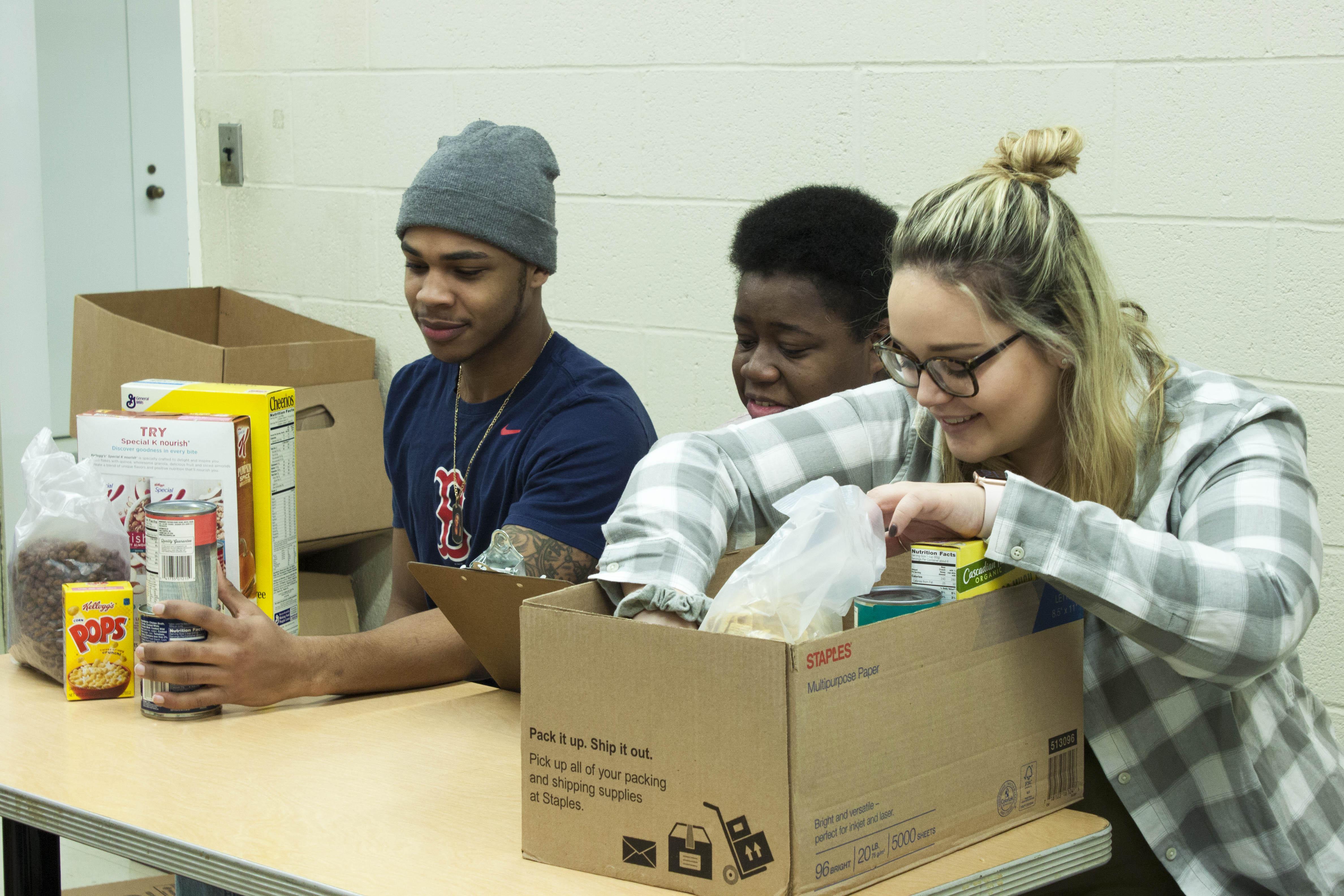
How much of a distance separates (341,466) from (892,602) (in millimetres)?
1981

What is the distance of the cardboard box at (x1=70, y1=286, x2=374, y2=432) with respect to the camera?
271cm

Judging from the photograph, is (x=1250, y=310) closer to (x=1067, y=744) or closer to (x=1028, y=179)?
(x=1028, y=179)

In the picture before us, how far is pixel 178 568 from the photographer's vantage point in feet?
4.61

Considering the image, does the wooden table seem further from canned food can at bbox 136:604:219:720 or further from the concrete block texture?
the concrete block texture

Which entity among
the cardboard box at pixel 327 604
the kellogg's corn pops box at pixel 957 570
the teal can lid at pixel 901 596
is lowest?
the cardboard box at pixel 327 604

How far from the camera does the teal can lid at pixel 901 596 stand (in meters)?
1.09

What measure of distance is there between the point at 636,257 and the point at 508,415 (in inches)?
31.5

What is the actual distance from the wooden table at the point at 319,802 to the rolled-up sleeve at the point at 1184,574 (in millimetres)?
214

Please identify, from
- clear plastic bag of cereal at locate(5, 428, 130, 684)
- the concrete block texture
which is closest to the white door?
clear plastic bag of cereal at locate(5, 428, 130, 684)

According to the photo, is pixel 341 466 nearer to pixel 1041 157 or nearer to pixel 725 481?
pixel 725 481

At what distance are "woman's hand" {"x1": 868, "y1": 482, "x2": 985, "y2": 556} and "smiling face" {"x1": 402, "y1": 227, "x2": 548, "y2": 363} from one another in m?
0.85

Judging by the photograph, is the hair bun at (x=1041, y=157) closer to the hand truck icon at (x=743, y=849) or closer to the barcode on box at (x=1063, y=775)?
the barcode on box at (x=1063, y=775)

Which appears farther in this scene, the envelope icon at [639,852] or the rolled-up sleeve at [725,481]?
the rolled-up sleeve at [725,481]

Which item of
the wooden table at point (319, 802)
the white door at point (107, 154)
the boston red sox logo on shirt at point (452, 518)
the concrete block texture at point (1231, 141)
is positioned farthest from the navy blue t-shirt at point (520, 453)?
the white door at point (107, 154)
